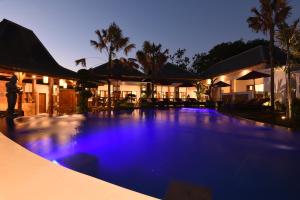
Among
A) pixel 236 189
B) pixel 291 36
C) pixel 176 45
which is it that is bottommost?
pixel 236 189

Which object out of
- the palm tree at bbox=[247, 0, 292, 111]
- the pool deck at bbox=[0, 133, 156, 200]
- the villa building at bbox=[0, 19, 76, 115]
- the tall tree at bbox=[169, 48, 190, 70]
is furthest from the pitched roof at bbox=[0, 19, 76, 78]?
the tall tree at bbox=[169, 48, 190, 70]

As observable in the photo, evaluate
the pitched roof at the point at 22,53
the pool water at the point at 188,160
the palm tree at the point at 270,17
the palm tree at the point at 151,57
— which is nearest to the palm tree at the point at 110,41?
the pitched roof at the point at 22,53

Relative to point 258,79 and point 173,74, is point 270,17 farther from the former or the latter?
point 173,74

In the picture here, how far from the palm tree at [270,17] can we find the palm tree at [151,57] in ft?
44.4

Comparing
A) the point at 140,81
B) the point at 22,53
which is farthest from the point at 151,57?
the point at 22,53

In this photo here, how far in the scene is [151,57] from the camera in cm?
2983

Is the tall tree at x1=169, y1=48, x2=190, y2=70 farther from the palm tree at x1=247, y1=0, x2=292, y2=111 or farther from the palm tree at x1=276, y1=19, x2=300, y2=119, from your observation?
the palm tree at x1=276, y1=19, x2=300, y2=119

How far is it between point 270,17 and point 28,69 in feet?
52.3

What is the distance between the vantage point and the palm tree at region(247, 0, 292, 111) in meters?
16.5

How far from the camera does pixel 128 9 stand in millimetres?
30875

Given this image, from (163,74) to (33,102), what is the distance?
58.3 feet

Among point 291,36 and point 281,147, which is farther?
point 291,36

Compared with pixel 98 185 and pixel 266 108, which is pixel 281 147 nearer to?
pixel 98 185

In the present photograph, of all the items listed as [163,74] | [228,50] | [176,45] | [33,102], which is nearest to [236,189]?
[33,102]
